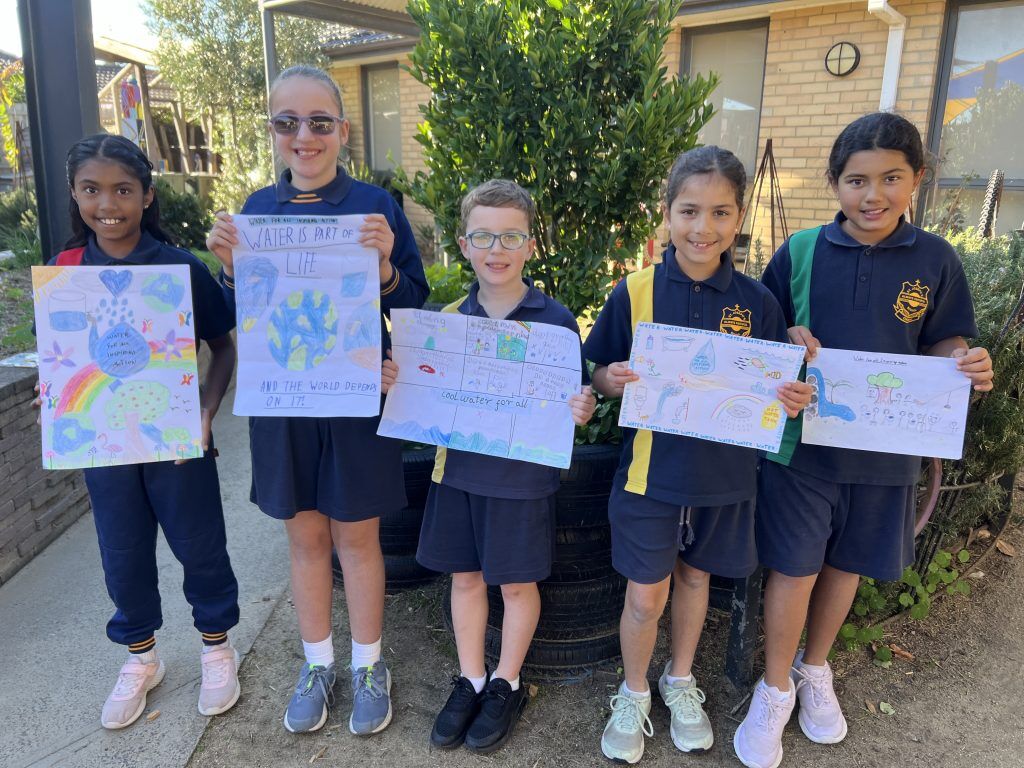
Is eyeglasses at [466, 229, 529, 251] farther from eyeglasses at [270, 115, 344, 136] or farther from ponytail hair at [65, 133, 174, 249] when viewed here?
ponytail hair at [65, 133, 174, 249]

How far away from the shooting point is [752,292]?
210 centimetres

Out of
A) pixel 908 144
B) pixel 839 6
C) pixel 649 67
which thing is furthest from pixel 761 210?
pixel 908 144

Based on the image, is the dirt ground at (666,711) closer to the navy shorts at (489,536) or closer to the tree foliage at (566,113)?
the navy shorts at (489,536)

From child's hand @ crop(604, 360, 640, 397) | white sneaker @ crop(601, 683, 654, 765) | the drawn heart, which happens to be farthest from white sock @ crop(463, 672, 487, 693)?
the drawn heart

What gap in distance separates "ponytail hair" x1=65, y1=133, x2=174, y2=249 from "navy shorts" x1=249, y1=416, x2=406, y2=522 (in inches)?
29.6

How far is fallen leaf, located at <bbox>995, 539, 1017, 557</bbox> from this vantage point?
11.5 feet

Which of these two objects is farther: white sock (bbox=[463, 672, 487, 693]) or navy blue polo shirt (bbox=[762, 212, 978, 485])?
white sock (bbox=[463, 672, 487, 693])

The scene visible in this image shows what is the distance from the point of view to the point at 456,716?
2.37 metres

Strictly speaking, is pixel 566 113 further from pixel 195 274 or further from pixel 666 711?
pixel 666 711

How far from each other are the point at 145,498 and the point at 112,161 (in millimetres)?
1068

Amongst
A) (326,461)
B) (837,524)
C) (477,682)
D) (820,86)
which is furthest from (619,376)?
(820,86)

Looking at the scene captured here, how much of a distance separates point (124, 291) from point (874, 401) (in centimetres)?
224

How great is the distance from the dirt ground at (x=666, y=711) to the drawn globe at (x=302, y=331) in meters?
1.27

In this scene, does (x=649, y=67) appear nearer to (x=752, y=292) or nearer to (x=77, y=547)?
(x=752, y=292)
